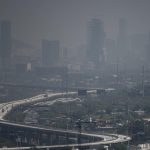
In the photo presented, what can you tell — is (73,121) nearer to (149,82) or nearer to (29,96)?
(29,96)

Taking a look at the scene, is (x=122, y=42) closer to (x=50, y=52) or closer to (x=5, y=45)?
(x=50, y=52)

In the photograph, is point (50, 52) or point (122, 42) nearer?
point (50, 52)

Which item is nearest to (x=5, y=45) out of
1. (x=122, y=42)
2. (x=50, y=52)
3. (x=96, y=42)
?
(x=50, y=52)

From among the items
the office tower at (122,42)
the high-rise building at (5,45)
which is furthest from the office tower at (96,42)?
the high-rise building at (5,45)

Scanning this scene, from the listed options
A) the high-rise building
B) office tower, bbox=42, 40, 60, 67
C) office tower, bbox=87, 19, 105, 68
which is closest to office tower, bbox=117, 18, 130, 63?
office tower, bbox=87, 19, 105, 68

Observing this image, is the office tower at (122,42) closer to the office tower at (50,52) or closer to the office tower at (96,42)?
the office tower at (96,42)

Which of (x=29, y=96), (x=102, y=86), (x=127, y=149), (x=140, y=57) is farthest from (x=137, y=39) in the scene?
(x=127, y=149)
